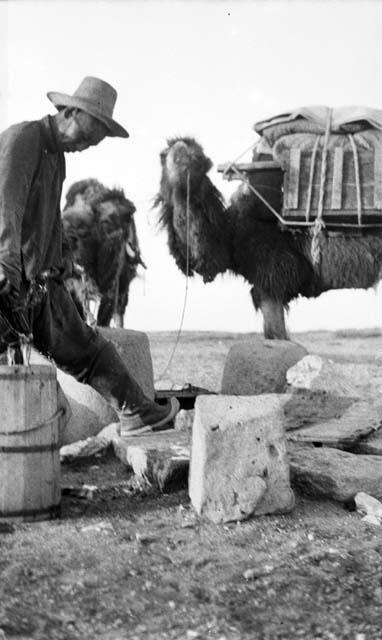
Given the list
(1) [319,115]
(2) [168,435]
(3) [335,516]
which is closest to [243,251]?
(1) [319,115]

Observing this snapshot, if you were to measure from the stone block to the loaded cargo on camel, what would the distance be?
4.37 metres

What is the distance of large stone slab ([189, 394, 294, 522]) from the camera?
3773 millimetres

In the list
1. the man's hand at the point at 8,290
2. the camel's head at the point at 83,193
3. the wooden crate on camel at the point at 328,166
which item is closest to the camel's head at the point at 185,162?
the wooden crate on camel at the point at 328,166

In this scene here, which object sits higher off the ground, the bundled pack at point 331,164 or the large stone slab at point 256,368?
the bundled pack at point 331,164

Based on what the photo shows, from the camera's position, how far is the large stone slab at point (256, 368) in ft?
25.3

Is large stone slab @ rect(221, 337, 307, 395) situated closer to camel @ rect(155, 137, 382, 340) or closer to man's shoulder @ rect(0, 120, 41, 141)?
camel @ rect(155, 137, 382, 340)

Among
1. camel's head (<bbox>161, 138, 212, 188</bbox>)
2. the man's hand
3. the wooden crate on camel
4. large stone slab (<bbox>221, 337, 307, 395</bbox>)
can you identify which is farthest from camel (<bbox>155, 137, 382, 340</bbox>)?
the man's hand

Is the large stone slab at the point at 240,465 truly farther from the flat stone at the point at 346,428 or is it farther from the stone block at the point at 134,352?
the stone block at the point at 134,352

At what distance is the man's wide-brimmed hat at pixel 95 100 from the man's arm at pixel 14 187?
0.81 ft

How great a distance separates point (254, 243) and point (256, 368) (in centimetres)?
354

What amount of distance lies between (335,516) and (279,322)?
6.89 metres

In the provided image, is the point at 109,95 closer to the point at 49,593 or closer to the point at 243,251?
the point at 49,593

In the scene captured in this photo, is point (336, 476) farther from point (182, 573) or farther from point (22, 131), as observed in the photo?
point (22, 131)

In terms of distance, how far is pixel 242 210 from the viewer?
11.1 m
